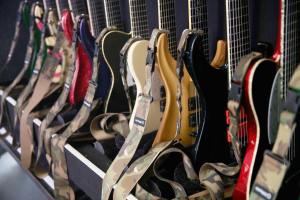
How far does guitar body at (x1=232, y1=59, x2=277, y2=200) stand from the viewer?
93 centimetres

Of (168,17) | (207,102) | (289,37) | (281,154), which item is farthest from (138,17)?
(281,154)

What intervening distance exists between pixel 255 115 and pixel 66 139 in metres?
0.75

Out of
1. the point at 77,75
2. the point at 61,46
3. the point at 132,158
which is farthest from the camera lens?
the point at 61,46

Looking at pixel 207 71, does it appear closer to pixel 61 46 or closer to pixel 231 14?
pixel 231 14

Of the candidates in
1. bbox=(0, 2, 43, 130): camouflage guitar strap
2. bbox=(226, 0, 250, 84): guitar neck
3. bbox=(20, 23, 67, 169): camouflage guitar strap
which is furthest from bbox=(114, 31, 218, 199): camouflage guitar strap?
bbox=(0, 2, 43, 130): camouflage guitar strap

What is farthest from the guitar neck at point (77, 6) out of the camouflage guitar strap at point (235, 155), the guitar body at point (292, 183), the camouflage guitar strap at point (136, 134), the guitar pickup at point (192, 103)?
the guitar body at point (292, 183)

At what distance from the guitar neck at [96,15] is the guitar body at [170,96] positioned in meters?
0.51

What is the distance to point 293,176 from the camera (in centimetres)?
92

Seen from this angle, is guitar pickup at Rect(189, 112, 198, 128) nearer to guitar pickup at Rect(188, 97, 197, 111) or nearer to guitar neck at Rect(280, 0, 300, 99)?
guitar pickup at Rect(188, 97, 197, 111)

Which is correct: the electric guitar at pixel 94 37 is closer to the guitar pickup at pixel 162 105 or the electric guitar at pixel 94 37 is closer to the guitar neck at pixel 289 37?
the guitar pickup at pixel 162 105

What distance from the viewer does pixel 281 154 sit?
2.83ft

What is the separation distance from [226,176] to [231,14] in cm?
42

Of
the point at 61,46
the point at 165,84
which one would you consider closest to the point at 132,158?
the point at 165,84

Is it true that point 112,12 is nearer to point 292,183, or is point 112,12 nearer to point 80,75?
point 80,75
